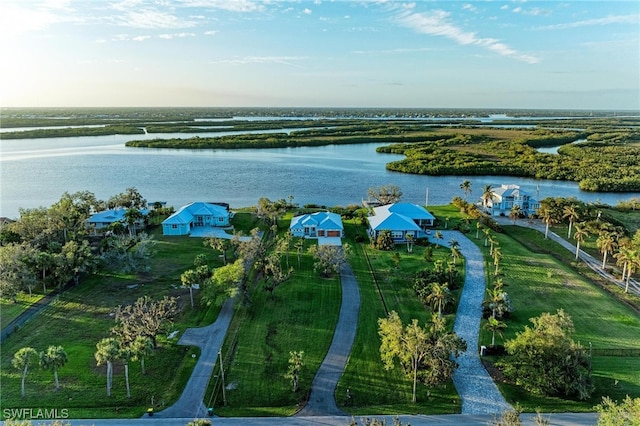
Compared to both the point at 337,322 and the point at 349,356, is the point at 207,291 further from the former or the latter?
the point at 349,356

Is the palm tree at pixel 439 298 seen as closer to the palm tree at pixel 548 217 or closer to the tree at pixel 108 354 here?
the tree at pixel 108 354

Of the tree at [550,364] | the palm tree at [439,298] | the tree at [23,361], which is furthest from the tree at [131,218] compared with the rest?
the tree at [550,364]

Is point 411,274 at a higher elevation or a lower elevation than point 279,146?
lower

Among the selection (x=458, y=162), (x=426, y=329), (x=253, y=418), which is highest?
(x=458, y=162)

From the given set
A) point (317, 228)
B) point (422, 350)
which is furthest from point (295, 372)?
point (317, 228)

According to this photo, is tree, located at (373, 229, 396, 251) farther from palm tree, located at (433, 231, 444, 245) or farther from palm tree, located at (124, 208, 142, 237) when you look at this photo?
palm tree, located at (124, 208, 142, 237)

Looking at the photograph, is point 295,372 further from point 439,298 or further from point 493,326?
point 493,326

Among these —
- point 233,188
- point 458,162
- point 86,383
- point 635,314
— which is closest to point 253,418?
point 86,383
